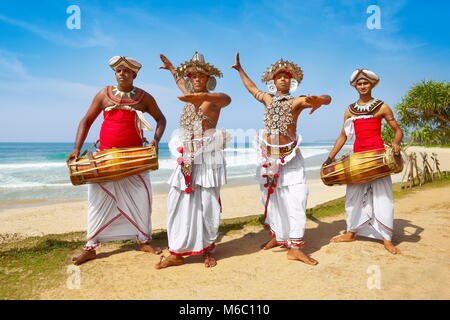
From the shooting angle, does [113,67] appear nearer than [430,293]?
No

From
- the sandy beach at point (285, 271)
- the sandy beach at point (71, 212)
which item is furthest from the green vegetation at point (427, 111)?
the sandy beach at point (285, 271)

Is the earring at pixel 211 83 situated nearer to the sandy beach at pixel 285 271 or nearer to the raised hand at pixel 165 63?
the raised hand at pixel 165 63

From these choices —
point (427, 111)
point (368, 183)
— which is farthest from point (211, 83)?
point (427, 111)

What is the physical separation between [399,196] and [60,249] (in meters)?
7.64

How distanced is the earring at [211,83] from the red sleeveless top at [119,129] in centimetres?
106

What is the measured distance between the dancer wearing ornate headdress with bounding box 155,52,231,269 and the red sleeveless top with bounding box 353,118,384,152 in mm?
1950

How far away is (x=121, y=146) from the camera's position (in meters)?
3.82

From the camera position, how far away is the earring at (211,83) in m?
3.71

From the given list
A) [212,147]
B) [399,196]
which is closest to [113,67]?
[212,147]

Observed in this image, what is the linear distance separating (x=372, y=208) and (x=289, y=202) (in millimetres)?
1360

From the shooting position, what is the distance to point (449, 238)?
440 centimetres

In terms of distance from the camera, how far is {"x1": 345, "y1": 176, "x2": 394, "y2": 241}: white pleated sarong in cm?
404

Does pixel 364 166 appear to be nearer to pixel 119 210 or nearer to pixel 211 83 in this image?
pixel 211 83
